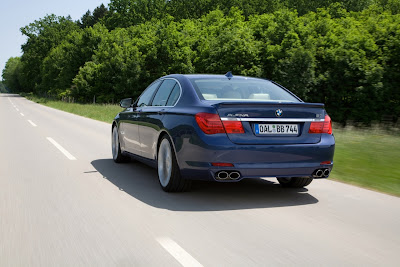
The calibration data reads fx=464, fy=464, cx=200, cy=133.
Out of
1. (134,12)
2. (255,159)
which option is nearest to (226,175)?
(255,159)

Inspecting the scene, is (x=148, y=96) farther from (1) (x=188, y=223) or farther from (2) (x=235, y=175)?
(1) (x=188, y=223)

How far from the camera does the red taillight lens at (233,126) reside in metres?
5.09

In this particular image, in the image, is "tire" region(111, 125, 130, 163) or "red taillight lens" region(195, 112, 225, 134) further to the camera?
"tire" region(111, 125, 130, 163)

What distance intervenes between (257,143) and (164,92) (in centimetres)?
207

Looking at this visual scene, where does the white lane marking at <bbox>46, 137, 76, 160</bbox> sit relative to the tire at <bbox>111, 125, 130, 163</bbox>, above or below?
below

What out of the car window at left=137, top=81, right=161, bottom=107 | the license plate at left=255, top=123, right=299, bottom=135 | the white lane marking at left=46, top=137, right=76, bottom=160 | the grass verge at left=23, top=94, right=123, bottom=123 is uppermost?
the car window at left=137, top=81, right=161, bottom=107

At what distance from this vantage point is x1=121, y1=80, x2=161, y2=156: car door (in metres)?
7.25

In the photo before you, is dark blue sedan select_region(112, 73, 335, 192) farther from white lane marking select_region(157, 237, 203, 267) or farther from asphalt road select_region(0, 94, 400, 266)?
white lane marking select_region(157, 237, 203, 267)

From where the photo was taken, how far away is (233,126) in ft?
16.7

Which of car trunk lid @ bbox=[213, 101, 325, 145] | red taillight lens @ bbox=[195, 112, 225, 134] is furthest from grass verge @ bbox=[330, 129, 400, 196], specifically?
red taillight lens @ bbox=[195, 112, 225, 134]

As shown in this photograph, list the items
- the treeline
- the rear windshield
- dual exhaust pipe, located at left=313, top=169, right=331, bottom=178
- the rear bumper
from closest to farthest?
the rear bumper < dual exhaust pipe, located at left=313, top=169, right=331, bottom=178 < the rear windshield < the treeline

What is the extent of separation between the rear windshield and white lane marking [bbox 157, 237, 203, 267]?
2259 millimetres

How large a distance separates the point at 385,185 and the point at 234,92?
8.27 feet

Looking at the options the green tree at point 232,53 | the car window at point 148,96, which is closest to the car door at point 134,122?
the car window at point 148,96
